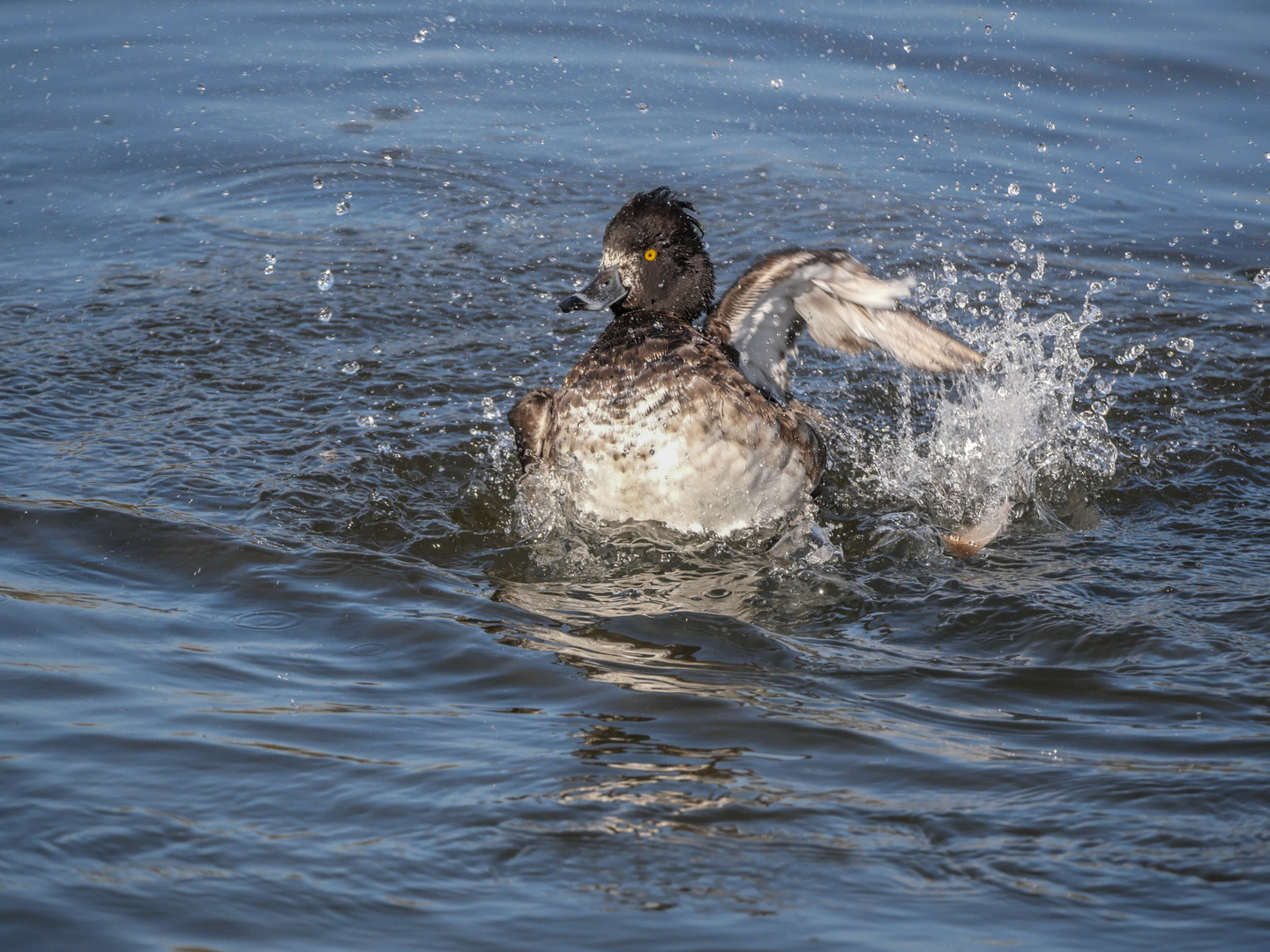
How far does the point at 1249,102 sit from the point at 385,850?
1046cm

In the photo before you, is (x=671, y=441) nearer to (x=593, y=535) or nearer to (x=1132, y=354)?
(x=593, y=535)

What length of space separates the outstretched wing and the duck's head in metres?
0.18

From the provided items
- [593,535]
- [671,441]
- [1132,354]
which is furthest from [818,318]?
[1132,354]

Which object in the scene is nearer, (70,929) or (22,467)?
(70,929)

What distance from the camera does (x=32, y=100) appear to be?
10922 millimetres

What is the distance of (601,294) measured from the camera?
632 cm

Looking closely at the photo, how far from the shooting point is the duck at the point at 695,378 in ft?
18.5

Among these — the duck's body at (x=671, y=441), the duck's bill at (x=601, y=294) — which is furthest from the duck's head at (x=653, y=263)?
the duck's body at (x=671, y=441)

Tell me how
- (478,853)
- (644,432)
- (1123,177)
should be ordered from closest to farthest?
1. (478,853)
2. (644,432)
3. (1123,177)

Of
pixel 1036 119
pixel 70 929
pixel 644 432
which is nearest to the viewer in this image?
pixel 70 929

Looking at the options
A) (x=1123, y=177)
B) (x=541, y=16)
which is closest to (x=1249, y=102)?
(x=1123, y=177)

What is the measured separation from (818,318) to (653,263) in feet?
2.65

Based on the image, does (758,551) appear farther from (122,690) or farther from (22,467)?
(22,467)

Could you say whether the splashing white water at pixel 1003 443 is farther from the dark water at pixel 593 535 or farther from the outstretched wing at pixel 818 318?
the outstretched wing at pixel 818 318
